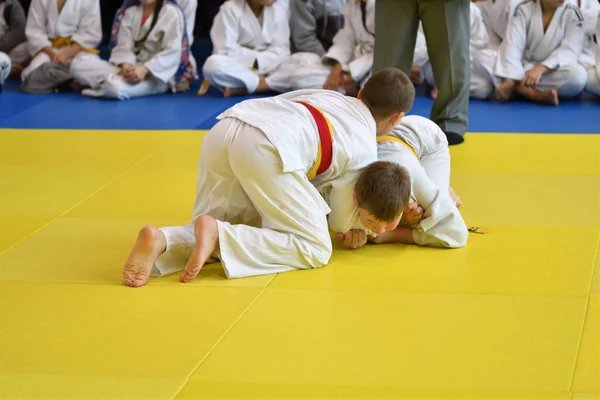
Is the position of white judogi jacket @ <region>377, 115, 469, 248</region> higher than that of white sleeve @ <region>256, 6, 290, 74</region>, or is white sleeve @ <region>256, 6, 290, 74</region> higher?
white judogi jacket @ <region>377, 115, 469, 248</region>

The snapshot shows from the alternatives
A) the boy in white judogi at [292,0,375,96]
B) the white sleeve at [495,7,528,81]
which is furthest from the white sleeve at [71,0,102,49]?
the white sleeve at [495,7,528,81]

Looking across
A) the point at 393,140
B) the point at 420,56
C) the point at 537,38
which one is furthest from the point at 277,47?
the point at 393,140

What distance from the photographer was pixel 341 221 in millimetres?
3537

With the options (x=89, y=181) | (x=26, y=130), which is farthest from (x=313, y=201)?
(x=26, y=130)

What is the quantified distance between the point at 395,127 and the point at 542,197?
82 cm

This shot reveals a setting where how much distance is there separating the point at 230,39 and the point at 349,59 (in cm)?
100

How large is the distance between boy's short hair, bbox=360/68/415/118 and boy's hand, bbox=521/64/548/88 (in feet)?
11.2

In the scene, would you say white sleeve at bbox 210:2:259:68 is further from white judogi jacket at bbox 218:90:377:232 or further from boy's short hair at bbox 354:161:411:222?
boy's short hair at bbox 354:161:411:222

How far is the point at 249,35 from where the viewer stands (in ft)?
24.6

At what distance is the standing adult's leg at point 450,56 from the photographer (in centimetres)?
539

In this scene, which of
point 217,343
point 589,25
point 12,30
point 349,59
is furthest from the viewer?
point 12,30

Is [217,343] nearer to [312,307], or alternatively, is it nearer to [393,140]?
[312,307]

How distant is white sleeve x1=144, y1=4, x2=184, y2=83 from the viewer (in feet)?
24.4

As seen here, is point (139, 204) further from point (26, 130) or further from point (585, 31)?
point (585, 31)
